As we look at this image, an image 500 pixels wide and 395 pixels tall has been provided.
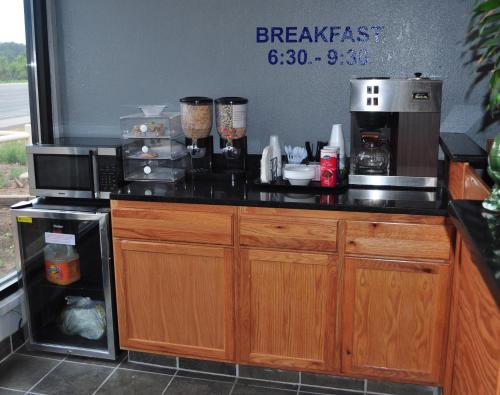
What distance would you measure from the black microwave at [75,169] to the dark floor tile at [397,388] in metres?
1.55

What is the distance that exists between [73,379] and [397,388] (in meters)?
1.53

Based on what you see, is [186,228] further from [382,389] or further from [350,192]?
[382,389]

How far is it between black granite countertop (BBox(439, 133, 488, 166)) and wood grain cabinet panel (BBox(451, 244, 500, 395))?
0.35 meters

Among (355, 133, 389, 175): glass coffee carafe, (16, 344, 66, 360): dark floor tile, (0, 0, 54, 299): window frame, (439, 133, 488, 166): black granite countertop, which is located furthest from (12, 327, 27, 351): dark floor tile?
(439, 133, 488, 166): black granite countertop

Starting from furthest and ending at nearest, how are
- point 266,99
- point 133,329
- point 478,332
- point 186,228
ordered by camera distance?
1. point 266,99
2. point 133,329
3. point 186,228
4. point 478,332

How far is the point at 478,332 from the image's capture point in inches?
63.1

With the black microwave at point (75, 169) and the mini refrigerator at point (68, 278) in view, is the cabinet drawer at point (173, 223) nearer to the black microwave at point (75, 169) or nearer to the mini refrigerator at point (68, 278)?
the mini refrigerator at point (68, 278)

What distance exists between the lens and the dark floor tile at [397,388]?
2533 millimetres

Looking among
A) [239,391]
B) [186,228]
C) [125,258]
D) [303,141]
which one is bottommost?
[239,391]

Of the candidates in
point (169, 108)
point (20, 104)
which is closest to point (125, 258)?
point (169, 108)

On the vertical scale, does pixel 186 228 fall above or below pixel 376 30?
below

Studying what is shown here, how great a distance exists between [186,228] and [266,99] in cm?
92

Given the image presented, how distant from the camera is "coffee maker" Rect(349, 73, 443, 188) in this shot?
8.26 ft

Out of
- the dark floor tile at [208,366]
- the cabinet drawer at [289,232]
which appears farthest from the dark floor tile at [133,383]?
the cabinet drawer at [289,232]
